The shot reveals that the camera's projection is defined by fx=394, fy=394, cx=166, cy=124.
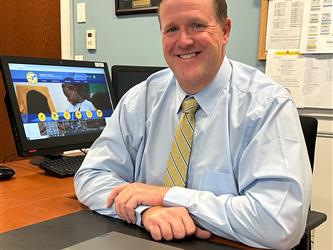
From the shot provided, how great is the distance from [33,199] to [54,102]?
0.51m

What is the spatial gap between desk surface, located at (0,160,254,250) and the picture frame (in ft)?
4.82

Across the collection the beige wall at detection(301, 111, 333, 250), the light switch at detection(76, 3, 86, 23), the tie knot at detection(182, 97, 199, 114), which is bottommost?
the beige wall at detection(301, 111, 333, 250)

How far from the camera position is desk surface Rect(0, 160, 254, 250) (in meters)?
0.89

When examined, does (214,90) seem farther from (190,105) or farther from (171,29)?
(171,29)

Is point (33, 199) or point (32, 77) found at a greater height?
point (32, 77)

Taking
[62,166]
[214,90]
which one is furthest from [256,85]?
[62,166]

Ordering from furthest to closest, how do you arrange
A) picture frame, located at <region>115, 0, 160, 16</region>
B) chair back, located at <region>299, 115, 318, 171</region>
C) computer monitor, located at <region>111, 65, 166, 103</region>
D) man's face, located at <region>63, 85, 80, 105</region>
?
1. picture frame, located at <region>115, 0, 160, 16</region>
2. computer monitor, located at <region>111, 65, 166, 103</region>
3. man's face, located at <region>63, 85, 80, 105</region>
4. chair back, located at <region>299, 115, 318, 171</region>

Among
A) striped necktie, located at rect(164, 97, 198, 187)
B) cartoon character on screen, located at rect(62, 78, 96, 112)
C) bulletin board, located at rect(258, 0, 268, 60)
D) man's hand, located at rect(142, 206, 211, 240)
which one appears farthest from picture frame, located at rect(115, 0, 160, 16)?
man's hand, located at rect(142, 206, 211, 240)

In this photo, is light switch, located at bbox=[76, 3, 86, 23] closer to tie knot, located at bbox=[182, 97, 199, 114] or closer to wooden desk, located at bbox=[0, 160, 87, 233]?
wooden desk, located at bbox=[0, 160, 87, 233]

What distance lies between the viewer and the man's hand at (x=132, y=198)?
3.28 feet

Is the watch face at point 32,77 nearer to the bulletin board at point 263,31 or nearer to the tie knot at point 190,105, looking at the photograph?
the tie knot at point 190,105

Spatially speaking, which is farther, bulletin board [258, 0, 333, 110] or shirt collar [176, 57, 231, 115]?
bulletin board [258, 0, 333, 110]

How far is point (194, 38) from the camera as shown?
1160 mm

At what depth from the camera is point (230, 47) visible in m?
2.28
